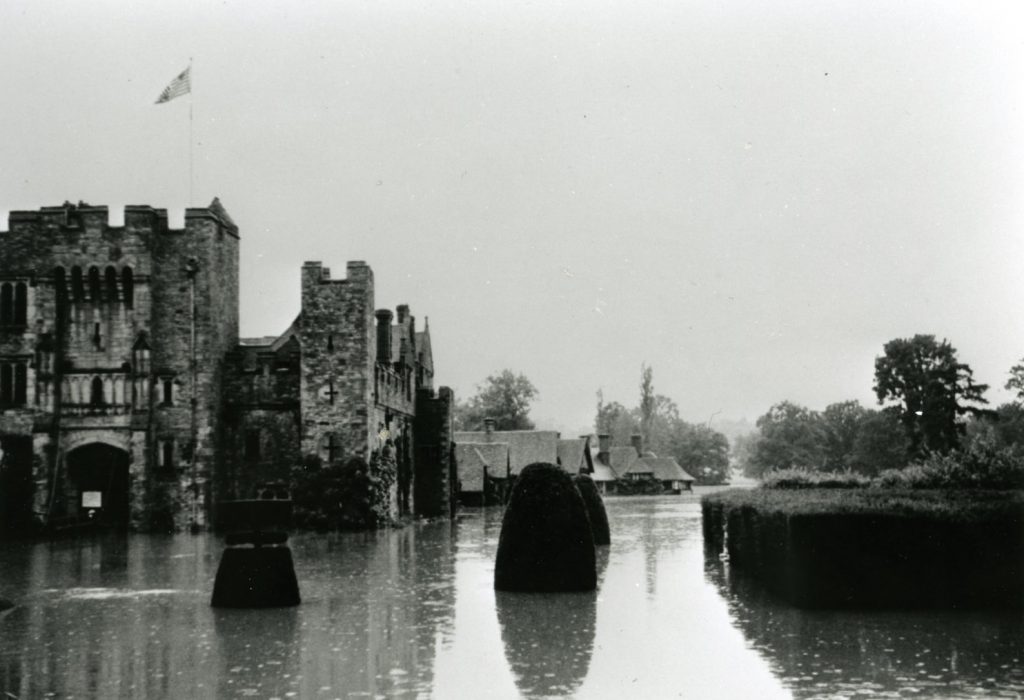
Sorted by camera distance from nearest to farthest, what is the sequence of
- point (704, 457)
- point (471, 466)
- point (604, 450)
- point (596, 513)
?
1. point (596, 513)
2. point (471, 466)
3. point (604, 450)
4. point (704, 457)

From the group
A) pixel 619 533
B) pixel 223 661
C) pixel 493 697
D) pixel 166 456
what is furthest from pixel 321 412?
pixel 493 697

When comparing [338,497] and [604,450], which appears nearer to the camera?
[338,497]

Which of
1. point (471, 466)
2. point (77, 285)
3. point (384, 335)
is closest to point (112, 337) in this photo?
point (77, 285)

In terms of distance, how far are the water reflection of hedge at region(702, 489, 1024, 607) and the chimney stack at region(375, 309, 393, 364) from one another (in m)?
34.7

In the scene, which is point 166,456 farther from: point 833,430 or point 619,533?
point 833,430

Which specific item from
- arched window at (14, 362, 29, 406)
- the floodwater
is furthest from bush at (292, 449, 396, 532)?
the floodwater

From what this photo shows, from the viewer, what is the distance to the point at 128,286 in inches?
1588

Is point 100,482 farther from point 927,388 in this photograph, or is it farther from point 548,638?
point 927,388

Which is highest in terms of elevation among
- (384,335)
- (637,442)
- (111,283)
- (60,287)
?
(111,283)

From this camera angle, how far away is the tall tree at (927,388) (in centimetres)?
7094

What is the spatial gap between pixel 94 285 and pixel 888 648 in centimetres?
3520

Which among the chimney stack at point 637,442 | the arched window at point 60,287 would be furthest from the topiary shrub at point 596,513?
the chimney stack at point 637,442

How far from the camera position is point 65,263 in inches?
1576

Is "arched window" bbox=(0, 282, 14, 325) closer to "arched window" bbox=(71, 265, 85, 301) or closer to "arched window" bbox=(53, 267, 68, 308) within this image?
"arched window" bbox=(53, 267, 68, 308)
